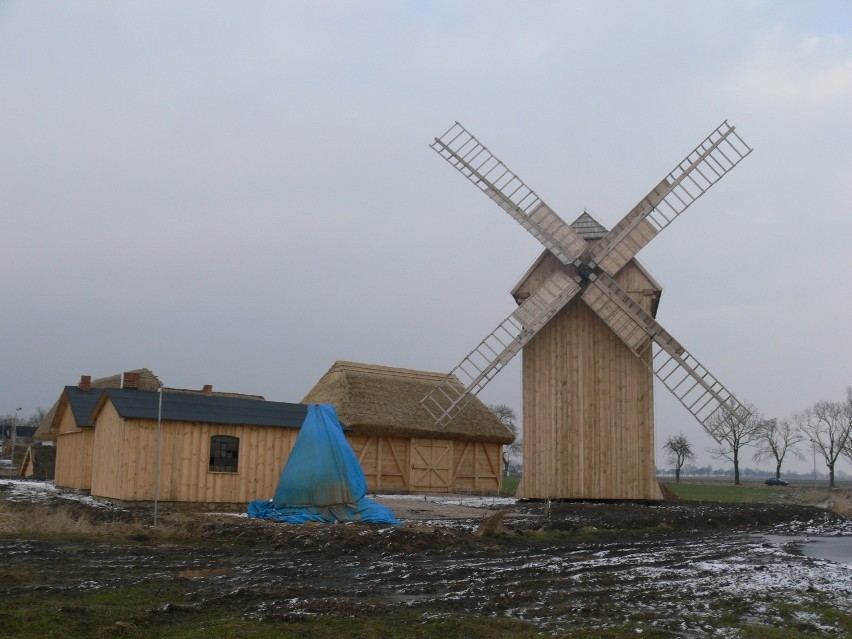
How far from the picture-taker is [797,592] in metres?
10.8

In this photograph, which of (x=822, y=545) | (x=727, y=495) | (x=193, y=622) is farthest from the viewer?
(x=727, y=495)

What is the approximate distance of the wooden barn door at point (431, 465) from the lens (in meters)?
31.8

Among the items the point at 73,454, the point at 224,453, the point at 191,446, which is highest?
the point at 191,446

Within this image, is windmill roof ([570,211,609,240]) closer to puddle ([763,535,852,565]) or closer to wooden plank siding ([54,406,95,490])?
puddle ([763,535,852,565])

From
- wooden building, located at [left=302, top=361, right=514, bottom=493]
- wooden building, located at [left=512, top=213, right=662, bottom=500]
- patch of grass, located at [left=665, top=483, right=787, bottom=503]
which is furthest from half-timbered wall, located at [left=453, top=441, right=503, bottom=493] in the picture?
patch of grass, located at [left=665, top=483, right=787, bottom=503]

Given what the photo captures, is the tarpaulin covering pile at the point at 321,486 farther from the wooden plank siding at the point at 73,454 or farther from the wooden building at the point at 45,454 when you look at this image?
the wooden building at the point at 45,454

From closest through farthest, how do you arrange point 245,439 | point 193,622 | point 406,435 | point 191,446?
point 193,622 < point 191,446 < point 245,439 < point 406,435

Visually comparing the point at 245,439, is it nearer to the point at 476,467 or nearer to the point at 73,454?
the point at 73,454

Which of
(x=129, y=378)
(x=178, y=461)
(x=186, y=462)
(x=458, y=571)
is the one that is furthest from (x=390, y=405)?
(x=458, y=571)

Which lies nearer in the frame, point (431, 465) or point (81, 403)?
point (81, 403)

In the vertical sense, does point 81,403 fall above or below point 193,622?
above

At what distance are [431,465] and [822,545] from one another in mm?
16923

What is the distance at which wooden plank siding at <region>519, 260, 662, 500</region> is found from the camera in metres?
26.8

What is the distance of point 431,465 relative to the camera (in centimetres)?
3228
